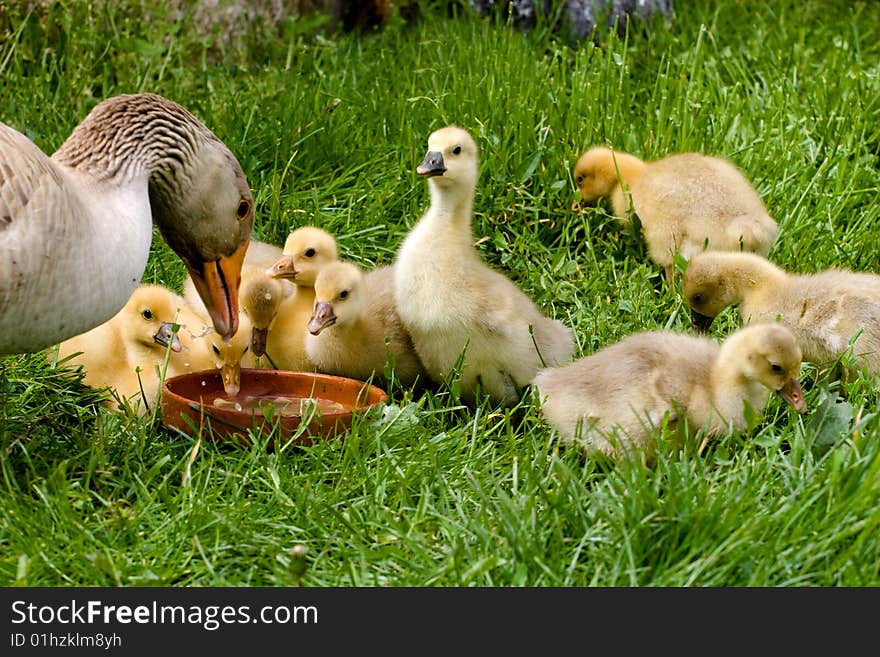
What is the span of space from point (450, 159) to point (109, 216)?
1.40 metres

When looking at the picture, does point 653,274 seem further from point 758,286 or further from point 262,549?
point 262,549

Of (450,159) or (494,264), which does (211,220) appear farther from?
(494,264)

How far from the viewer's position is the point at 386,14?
830 centimetres

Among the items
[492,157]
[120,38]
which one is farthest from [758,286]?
[120,38]

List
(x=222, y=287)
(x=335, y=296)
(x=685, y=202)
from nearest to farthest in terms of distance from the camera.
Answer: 1. (x=222, y=287)
2. (x=335, y=296)
3. (x=685, y=202)

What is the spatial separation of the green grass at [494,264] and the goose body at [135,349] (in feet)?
0.46

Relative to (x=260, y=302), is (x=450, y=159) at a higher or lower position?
higher

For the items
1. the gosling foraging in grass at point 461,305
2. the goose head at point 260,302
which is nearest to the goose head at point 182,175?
the goose head at point 260,302

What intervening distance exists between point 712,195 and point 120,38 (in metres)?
3.50

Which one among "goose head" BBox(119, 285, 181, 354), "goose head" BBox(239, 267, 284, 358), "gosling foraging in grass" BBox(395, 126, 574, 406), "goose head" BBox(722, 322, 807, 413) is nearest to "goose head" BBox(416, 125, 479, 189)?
"gosling foraging in grass" BBox(395, 126, 574, 406)

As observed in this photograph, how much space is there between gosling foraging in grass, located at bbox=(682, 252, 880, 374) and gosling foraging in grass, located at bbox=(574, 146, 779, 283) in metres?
0.41

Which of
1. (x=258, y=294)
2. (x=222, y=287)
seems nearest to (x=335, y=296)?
(x=258, y=294)

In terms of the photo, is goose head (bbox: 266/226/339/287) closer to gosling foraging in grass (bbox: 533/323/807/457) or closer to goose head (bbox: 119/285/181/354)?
goose head (bbox: 119/285/181/354)

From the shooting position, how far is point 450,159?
4.80 m
